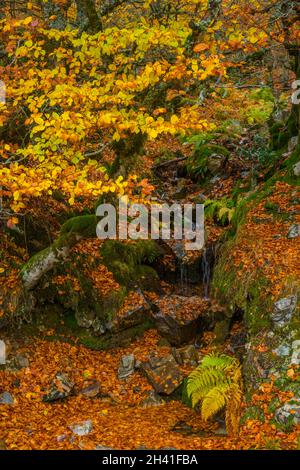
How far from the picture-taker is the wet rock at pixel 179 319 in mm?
9750

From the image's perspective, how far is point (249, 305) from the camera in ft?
27.2

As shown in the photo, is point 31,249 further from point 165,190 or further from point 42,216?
point 165,190

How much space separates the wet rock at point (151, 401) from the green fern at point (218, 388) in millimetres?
523

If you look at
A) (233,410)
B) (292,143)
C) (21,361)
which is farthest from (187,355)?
(292,143)

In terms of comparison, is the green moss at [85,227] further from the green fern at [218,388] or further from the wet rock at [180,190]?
the wet rock at [180,190]

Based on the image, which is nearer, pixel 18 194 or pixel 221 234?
pixel 18 194

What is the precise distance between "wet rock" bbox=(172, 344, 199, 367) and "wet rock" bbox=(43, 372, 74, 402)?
206 centimetres

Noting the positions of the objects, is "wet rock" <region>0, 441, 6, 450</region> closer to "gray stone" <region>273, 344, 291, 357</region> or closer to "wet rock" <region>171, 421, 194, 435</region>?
"wet rock" <region>171, 421, 194, 435</region>

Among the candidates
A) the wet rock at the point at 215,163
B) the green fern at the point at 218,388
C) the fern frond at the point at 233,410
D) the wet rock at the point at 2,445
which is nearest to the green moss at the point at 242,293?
the green fern at the point at 218,388

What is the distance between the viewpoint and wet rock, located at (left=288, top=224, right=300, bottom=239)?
8.92 m

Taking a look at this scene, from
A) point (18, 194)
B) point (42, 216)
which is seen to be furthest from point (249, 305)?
point (42, 216)

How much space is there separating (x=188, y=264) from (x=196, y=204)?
2.48 m

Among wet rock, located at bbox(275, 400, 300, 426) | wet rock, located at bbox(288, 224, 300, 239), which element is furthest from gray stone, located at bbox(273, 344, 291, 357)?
wet rock, located at bbox(288, 224, 300, 239)

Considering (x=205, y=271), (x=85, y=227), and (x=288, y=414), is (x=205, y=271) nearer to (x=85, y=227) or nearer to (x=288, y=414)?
(x=85, y=227)
